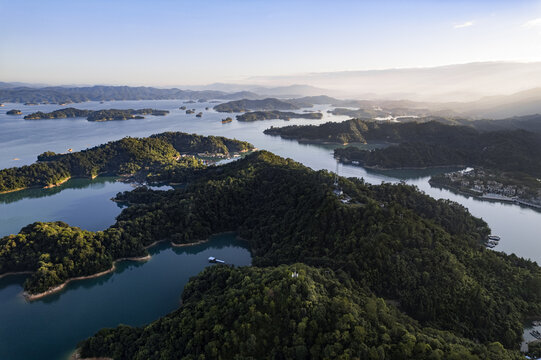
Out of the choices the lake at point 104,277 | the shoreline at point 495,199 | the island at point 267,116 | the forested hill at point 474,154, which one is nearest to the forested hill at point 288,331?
the lake at point 104,277

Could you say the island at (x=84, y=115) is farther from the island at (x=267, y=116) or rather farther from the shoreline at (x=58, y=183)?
the shoreline at (x=58, y=183)

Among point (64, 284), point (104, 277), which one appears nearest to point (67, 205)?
point (64, 284)

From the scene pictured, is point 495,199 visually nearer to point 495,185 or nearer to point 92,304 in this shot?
point 495,185

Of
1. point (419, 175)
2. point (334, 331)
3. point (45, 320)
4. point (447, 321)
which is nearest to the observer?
point (334, 331)

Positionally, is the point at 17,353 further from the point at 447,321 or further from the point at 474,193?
the point at 474,193

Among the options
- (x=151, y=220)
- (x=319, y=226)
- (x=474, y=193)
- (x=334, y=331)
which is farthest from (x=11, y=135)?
(x=474, y=193)

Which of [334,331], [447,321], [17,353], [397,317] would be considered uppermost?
[334,331]

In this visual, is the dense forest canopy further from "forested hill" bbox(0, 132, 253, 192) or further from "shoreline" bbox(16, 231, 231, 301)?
"shoreline" bbox(16, 231, 231, 301)
